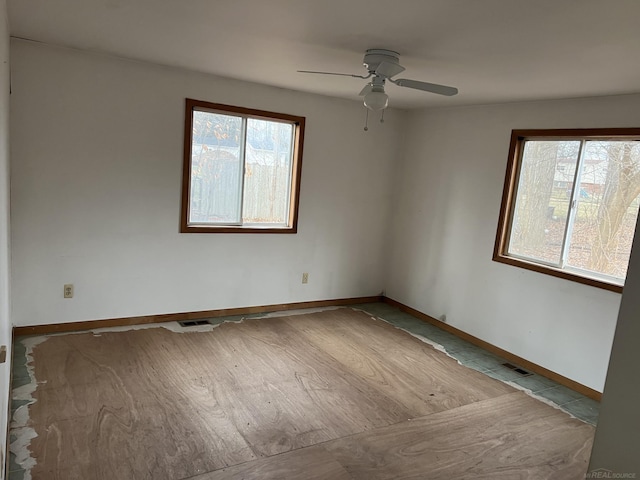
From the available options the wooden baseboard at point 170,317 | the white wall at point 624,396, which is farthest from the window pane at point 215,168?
the white wall at point 624,396

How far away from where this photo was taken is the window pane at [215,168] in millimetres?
4090

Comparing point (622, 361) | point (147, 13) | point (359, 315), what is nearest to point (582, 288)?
point (359, 315)

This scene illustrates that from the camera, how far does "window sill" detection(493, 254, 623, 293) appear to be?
3329mm

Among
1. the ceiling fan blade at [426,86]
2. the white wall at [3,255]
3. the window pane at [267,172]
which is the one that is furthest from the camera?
the window pane at [267,172]

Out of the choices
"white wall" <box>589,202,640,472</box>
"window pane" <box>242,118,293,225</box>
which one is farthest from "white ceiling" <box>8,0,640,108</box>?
"white wall" <box>589,202,640,472</box>

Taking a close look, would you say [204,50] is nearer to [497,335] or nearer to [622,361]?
[622,361]

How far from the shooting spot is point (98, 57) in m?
3.53

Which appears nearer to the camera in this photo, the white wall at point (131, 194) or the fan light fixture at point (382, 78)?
the fan light fixture at point (382, 78)

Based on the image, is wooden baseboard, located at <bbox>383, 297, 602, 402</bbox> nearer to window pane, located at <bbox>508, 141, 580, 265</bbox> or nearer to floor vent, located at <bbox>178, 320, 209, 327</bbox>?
window pane, located at <bbox>508, 141, 580, 265</bbox>

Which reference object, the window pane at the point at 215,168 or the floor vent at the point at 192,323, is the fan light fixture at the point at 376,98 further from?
the floor vent at the point at 192,323

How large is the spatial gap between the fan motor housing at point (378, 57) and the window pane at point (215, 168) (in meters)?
1.79

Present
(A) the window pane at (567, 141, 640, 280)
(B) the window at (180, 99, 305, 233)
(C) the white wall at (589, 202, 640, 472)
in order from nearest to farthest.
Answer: (C) the white wall at (589, 202, 640, 472) → (A) the window pane at (567, 141, 640, 280) → (B) the window at (180, 99, 305, 233)

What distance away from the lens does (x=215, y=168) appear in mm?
4195

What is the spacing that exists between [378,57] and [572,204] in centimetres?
205
